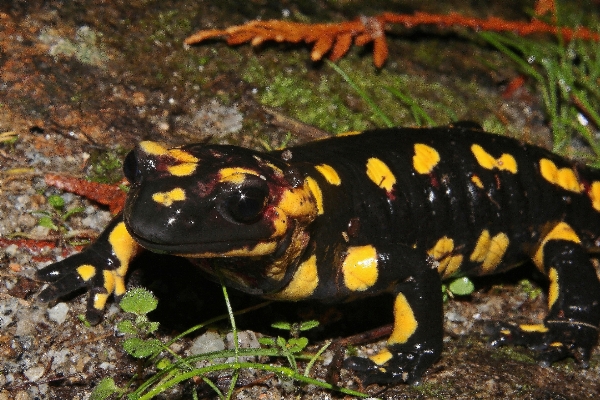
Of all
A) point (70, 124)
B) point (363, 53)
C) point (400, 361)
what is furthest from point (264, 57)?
point (400, 361)

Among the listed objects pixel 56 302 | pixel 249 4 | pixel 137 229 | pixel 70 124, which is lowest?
pixel 56 302

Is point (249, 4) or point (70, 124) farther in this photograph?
point (249, 4)

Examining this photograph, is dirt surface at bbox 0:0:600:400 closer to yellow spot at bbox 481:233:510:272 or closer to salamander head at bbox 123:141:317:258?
yellow spot at bbox 481:233:510:272

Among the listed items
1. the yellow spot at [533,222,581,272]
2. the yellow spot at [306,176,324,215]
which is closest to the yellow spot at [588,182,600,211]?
the yellow spot at [533,222,581,272]

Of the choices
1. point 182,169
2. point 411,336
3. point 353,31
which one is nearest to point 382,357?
point 411,336

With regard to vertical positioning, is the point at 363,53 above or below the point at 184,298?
above

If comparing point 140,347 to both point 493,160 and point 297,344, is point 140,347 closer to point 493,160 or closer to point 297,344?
point 297,344

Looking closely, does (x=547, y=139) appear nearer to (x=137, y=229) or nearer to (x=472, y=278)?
(x=472, y=278)

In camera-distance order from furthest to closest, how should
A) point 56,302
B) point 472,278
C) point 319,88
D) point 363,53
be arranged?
point 363,53, point 319,88, point 472,278, point 56,302
